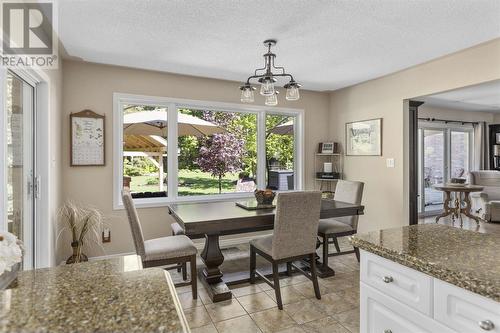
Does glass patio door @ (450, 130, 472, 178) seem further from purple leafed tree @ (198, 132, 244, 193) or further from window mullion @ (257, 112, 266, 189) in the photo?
purple leafed tree @ (198, 132, 244, 193)

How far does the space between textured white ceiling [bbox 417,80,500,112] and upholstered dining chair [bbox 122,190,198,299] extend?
13.6 ft

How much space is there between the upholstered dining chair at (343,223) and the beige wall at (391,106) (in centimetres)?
78

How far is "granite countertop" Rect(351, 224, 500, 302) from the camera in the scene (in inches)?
35.8

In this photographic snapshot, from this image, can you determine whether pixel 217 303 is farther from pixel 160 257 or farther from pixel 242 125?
pixel 242 125

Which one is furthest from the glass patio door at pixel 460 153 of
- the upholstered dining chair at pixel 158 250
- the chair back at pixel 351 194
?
the upholstered dining chair at pixel 158 250

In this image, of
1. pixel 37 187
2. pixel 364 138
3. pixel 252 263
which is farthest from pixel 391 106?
pixel 37 187

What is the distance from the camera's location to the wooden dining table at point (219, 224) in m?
2.51

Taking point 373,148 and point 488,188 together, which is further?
point 488,188

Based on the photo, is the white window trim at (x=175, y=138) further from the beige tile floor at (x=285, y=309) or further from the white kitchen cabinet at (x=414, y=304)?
the white kitchen cabinet at (x=414, y=304)

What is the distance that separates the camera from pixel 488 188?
5953mm

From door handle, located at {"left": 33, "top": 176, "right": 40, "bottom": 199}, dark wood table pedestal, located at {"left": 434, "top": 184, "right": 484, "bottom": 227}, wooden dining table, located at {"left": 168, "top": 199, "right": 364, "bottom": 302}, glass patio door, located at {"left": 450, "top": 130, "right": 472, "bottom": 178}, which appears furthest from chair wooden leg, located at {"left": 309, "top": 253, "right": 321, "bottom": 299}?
glass patio door, located at {"left": 450, "top": 130, "right": 472, "bottom": 178}

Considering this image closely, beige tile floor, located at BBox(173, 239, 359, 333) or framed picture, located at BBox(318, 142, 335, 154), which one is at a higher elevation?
framed picture, located at BBox(318, 142, 335, 154)

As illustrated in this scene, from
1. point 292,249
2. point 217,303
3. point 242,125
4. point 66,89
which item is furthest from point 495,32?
point 66,89

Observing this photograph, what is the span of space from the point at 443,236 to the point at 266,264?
2.30m
